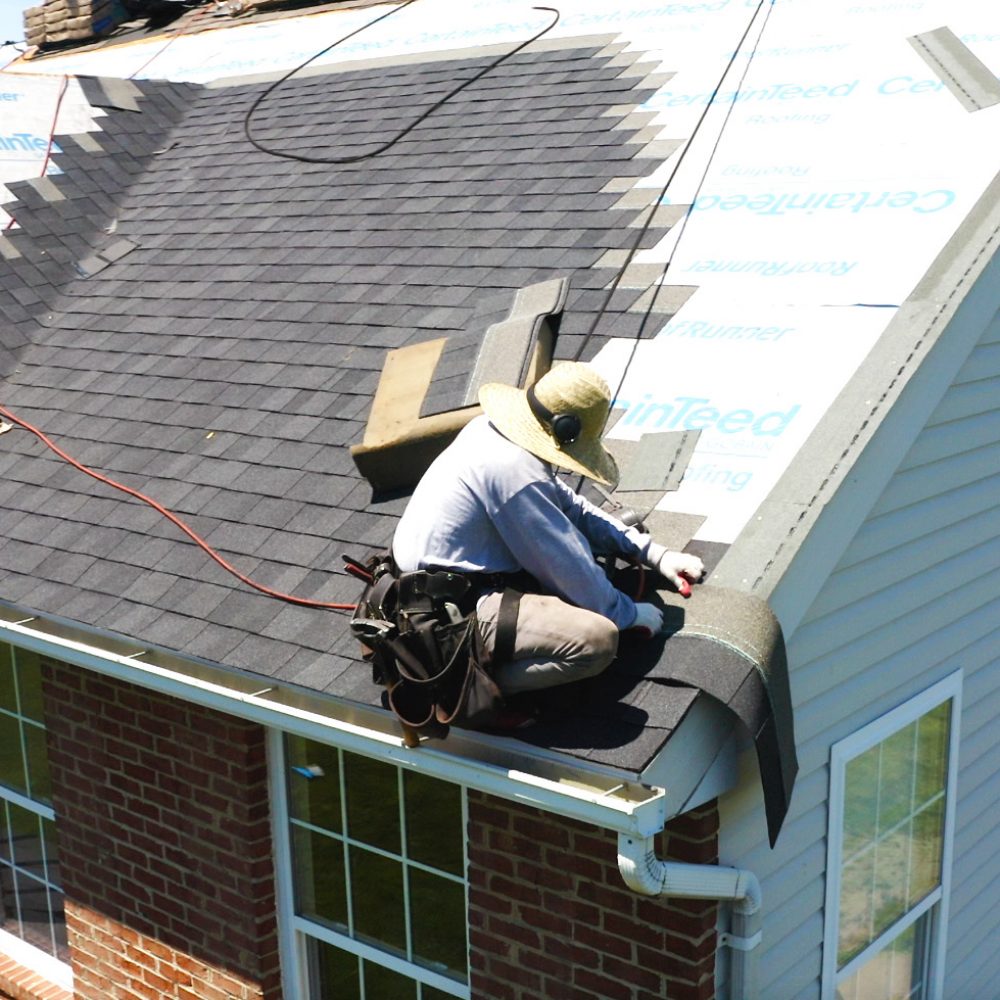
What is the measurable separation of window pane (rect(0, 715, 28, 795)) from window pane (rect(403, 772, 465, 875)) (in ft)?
10.0

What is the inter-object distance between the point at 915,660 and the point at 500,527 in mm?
2591

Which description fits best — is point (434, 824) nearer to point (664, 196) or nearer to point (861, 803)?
point (861, 803)

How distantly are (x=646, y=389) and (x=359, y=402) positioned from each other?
1615 millimetres

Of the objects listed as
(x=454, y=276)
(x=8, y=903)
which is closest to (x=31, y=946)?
(x=8, y=903)

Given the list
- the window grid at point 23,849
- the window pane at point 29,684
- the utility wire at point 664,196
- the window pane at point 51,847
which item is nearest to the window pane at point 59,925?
the window grid at point 23,849

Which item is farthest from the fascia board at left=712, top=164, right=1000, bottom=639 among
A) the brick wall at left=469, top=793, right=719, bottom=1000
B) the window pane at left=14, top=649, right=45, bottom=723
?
the window pane at left=14, top=649, right=45, bottom=723

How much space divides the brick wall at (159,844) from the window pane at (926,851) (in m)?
3.09

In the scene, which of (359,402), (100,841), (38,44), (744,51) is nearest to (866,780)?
(359,402)

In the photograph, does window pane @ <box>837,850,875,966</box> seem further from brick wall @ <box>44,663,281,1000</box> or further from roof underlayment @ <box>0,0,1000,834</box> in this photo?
brick wall @ <box>44,663,281,1000</box>

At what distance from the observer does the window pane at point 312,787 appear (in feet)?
18.7

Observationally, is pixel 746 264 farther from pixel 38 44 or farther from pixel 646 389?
pixel 38 44

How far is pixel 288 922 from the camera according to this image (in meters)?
5.78

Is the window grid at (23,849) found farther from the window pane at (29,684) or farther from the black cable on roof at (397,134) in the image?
the black cable on roof at (397,134)

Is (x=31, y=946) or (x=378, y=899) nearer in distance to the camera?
(x=378, y=899)
